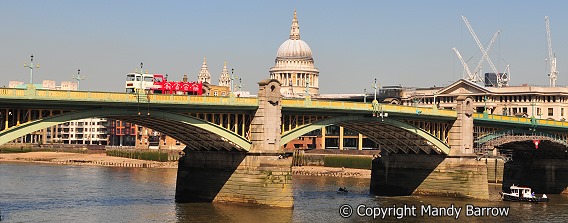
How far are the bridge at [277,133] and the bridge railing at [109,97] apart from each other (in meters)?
0.08

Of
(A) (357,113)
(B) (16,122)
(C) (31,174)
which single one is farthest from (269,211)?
(C) (31,174)

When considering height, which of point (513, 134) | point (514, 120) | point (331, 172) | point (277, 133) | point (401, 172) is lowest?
point (331, 172)

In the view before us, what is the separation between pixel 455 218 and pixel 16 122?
41.9 m

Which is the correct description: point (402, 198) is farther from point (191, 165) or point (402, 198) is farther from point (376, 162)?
point (191, 165)

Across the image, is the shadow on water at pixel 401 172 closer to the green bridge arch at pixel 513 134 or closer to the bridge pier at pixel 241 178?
the green bridge arch at pixel 513 134

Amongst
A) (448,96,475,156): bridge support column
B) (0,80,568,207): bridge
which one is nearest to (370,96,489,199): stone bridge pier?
(448,96,475,156): bridge support column

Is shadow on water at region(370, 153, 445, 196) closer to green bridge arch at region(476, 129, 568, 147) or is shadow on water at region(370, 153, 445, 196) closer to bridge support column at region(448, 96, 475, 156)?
bridge support column at region(448, 96, 475, 156)

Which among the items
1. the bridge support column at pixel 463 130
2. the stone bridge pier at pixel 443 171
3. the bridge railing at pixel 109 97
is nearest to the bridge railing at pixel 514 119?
the bridge support column at pixel 463 130

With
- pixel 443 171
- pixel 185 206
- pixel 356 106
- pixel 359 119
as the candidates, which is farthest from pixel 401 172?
pixel 185 206

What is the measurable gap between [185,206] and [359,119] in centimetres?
2125

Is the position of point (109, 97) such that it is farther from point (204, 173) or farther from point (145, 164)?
point (145, 164)

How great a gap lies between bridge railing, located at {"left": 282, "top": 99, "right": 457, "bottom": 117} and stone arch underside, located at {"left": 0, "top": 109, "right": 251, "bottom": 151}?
716 cm

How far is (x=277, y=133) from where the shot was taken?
8162 cm

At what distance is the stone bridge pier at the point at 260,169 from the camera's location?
7956 cm
